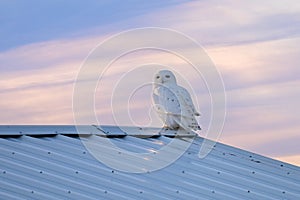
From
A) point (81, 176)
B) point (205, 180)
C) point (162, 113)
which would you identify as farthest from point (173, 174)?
point (162, 113)

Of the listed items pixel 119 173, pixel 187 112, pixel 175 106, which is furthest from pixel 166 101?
pixel 119 173

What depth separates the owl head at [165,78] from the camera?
2391cm

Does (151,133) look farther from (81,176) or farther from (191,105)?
(81,176)

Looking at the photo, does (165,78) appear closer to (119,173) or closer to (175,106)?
(175,106)

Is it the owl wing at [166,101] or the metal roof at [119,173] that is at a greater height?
the owl wing at [166,101]

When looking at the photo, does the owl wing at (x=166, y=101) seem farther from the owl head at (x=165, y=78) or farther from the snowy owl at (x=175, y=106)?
the owl head at (x=165, y=78)

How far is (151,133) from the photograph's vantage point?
906 inches

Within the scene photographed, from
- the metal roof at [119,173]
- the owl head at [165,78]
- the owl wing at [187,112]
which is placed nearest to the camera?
the metal roof at [119,173]

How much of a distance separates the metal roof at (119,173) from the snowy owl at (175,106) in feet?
1.57

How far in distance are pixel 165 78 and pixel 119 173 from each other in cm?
490

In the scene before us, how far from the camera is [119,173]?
19.5 metres

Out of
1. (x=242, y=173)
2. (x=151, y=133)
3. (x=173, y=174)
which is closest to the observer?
(x=173, y=174)

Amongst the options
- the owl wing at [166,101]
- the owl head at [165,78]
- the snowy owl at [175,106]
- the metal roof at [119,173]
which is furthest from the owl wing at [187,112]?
the metal roof at [119,173]

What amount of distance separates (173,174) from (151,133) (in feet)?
9.56
